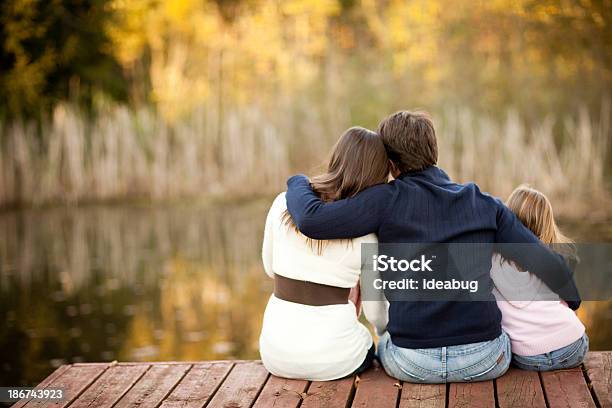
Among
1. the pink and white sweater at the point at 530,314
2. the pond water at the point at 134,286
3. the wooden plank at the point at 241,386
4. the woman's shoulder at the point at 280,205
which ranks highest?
the woman's shoulder at the point at 280,205

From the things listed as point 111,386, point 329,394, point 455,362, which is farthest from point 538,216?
point 111,386

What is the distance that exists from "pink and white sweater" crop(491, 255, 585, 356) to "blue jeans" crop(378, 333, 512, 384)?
0.20 feet

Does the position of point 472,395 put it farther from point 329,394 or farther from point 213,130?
point 213,130

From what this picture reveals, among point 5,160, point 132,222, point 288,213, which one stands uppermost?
point 288,213

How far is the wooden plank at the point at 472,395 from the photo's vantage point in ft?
9.11

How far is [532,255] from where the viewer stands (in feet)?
9.46

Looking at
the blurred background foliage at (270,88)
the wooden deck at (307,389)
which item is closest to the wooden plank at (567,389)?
the wooden deck at (307,389)

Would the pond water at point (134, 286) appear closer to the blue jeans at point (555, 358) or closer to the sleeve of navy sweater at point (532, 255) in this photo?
the blue jeans at point (555, 358)

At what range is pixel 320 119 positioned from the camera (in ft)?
33.2

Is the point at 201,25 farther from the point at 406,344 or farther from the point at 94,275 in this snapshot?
the point at 406,344

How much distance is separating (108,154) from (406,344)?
6.81 metres

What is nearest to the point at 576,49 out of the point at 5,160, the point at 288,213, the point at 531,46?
the point at 531,46

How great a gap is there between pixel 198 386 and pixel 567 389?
3.89ft

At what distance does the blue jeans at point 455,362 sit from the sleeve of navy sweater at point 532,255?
235mm
